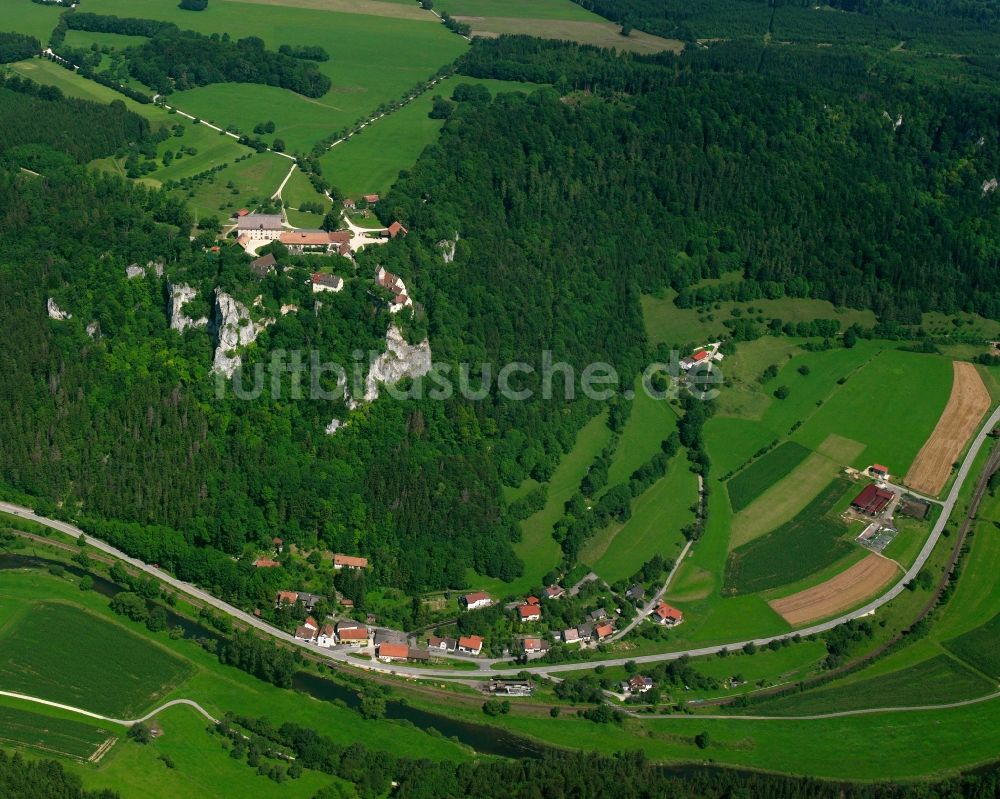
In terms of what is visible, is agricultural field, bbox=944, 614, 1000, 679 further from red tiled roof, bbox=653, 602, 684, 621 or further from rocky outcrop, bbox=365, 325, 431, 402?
rocky outcrop, bbox=365, 325, 431, 402

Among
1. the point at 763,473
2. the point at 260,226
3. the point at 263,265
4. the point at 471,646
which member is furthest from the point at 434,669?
the point at 260,226

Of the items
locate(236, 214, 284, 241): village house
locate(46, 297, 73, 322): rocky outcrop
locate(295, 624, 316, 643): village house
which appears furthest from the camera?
locate(236, 214, 284, 241): village house

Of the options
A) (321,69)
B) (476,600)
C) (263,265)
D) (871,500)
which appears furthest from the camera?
(321,69)

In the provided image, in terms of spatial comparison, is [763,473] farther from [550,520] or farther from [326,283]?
[326,283]

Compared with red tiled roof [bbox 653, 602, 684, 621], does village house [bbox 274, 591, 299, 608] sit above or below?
below

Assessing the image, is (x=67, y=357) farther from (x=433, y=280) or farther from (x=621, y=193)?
(x=621, y=193)

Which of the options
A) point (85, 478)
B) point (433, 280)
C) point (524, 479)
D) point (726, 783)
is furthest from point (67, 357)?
point (726, 783)

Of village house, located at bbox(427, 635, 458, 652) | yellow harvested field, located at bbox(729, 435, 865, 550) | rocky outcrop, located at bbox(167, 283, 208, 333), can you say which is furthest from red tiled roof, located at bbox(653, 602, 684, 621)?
rocky outcrop, located at bbox(167, 283, 208, 333)

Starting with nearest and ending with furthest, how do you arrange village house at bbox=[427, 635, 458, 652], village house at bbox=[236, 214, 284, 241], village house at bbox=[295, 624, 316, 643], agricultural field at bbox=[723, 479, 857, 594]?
1. village house at bbox=[427, 635, 458, 652]
2. village house at bbox=[295, 624, 316, 643]
3. agricultural field at bbox=[723, 479, 857, 594]
4. village house at bbox=[236, 214, 284, 241]
